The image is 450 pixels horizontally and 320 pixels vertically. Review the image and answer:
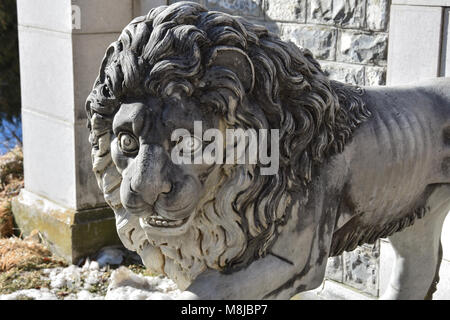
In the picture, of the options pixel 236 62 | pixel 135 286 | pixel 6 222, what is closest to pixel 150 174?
pixel 236 62

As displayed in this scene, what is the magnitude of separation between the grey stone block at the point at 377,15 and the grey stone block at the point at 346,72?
23 centimetres

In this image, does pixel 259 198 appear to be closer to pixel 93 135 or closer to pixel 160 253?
pixel 160 253

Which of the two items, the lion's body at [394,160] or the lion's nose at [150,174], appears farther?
the lion's body at [394,160]

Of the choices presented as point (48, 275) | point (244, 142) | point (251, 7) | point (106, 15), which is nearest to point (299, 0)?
point (251, 7)

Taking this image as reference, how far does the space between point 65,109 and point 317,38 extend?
1888mm

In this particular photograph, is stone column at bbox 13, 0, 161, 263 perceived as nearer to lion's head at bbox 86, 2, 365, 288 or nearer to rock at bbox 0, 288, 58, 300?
rock at bbox 0, 288, 58, 300

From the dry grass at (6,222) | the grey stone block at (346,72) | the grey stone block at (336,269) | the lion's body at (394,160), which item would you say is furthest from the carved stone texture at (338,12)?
the dry grass at (6,222)

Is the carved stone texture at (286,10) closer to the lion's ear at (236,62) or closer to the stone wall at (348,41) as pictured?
the stone wall at (348,41)

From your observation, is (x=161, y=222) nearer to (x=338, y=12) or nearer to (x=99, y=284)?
(x=338, y=12)

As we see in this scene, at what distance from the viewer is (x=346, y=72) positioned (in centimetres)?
376

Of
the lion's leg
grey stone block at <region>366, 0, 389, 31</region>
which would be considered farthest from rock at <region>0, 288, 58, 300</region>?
grey stone block at <region>366, 0, 389, 31</region>

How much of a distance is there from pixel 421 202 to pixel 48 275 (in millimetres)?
2909

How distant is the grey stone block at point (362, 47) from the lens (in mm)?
3551

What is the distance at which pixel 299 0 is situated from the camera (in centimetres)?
394
